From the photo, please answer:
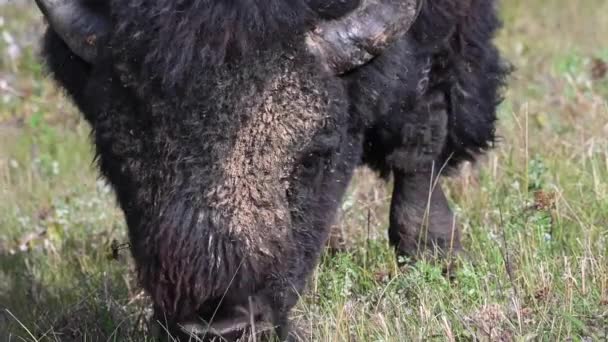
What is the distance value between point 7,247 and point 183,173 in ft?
10.4

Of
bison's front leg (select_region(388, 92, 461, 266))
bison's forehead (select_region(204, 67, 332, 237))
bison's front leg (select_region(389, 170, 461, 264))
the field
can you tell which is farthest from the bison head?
bison's front leg (select_region(389, 170, 461, 264))

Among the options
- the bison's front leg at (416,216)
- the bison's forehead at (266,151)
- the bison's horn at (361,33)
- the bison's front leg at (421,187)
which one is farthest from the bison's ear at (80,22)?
the bison's front leg at (416,216)

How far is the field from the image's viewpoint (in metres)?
4.17

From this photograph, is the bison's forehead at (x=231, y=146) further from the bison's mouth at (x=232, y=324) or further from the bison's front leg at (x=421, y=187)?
the bison's front leg at (x=421, y=187)

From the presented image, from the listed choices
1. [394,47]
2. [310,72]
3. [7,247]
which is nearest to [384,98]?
[394,47]

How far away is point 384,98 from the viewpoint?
454cm

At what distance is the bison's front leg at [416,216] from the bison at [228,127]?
1295 millimetres

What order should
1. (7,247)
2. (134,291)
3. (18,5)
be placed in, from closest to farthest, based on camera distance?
1. (134,291)
2. (7,247)
3. (18,5)

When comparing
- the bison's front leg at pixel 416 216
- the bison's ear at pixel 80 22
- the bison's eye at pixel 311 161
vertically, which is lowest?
the bison's front leg at pixel 416 216

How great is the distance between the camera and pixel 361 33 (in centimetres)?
417

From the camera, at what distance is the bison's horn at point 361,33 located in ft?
13.4

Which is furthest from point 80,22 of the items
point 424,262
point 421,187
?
point 421,187

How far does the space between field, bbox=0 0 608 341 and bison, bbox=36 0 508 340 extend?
48 cm

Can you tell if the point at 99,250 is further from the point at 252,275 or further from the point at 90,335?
the point at 252,275
